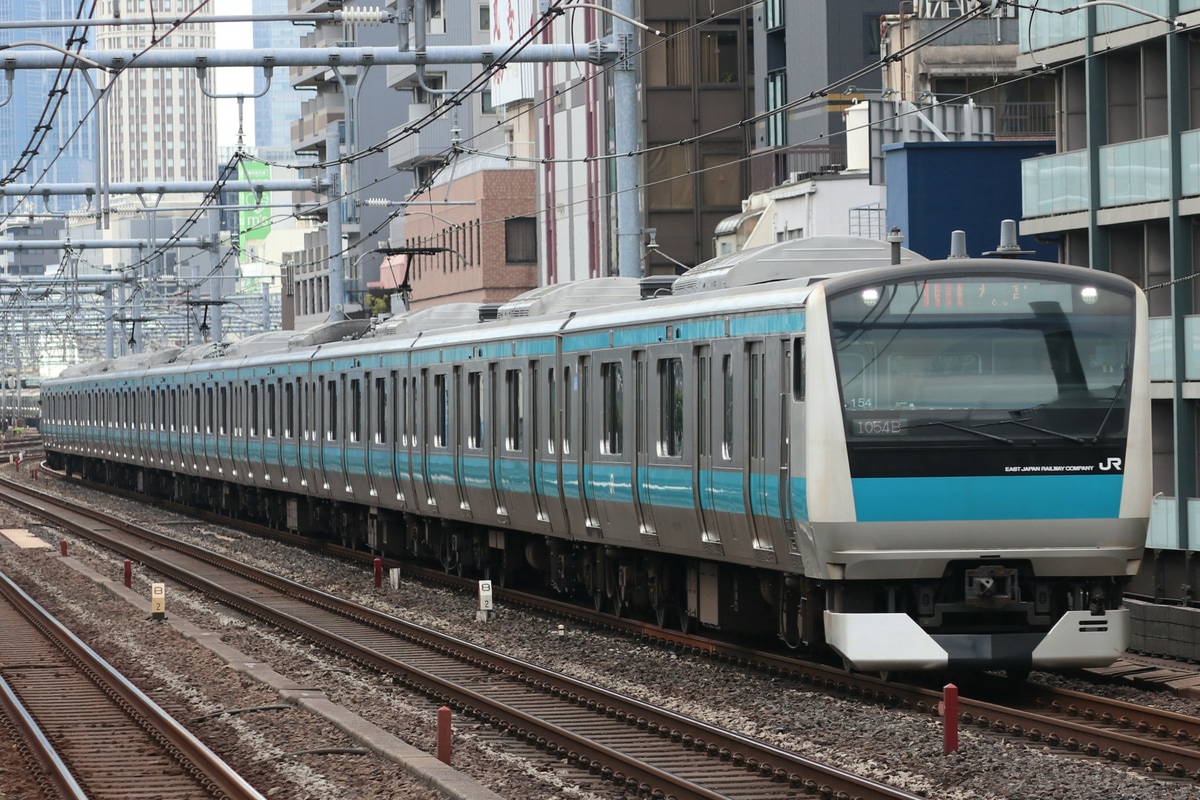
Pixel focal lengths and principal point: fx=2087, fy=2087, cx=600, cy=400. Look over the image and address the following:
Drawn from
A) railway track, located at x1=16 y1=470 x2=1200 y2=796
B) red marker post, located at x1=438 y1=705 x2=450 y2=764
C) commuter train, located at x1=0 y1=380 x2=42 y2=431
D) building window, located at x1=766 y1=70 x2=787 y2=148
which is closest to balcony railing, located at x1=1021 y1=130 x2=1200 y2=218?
railway track, located at x1=16 y1=470 x2=1200 y2=796

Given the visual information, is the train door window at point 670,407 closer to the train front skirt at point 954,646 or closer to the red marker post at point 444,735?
the train front skirt at point 954,646

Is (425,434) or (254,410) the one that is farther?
(254,410)

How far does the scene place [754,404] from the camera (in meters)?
15.0

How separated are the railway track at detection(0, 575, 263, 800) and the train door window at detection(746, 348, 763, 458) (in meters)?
4.45

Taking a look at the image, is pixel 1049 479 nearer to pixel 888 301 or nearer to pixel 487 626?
pixel 888 301

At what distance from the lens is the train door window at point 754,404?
14.9m

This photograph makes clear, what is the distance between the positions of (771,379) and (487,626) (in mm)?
6368

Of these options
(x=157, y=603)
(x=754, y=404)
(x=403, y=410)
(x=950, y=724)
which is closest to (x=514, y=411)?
(x=157, y=603)

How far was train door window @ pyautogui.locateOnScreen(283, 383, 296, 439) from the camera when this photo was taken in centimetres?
3272

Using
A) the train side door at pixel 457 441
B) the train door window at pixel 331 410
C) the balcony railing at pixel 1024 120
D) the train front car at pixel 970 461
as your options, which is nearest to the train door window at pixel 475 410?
the train side door at pixel 457 441

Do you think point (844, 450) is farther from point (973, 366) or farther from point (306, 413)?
point (306, 413)

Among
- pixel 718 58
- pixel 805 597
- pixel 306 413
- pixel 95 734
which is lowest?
pixel 95 734

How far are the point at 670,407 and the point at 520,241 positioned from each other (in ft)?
161

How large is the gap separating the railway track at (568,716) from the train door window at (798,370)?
2286mm
